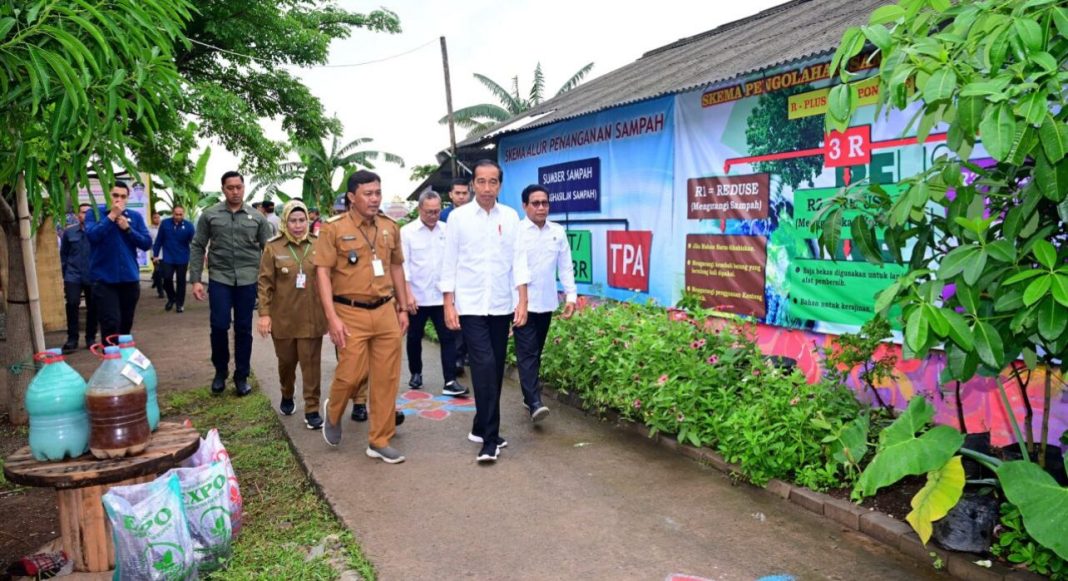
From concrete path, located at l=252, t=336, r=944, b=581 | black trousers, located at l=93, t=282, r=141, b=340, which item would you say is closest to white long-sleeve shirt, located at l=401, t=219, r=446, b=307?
concrete path, located at l=252, t=336, r=944, b=581

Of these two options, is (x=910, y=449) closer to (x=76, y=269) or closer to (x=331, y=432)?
(x=331, y=432)

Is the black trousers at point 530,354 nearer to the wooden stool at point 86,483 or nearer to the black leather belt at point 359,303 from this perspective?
the black leather belt at point 359,303

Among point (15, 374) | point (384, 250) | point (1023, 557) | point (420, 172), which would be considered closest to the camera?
point (1023, 557)

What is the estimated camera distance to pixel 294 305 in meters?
6.36

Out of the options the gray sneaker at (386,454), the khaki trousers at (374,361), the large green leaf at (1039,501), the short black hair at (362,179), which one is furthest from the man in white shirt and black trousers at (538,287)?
the large green leaf at (1039,501)

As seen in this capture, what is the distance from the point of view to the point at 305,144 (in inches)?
671

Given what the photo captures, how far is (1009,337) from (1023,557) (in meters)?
1.08

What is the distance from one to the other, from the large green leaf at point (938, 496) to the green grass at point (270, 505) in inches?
98.9

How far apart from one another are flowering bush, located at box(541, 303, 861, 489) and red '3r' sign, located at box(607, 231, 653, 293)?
0.74 metres

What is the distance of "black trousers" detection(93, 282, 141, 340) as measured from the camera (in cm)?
841

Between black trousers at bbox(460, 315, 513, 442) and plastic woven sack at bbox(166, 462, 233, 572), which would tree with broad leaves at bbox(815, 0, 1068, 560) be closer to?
black trousers at bbox(460, 315, 513, 442)

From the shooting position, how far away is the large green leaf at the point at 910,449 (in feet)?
11.1

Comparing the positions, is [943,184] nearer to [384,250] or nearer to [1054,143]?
[1054,143]

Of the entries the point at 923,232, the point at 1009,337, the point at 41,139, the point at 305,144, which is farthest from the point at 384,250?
the point at 305,144
